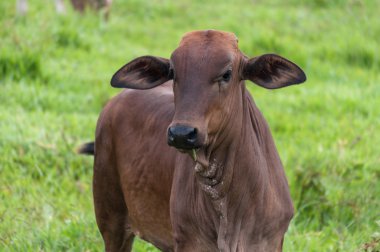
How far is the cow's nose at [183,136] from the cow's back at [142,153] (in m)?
0.85

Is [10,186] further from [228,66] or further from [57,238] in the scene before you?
[228,66]

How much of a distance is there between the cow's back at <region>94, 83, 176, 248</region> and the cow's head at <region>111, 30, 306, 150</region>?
52cm

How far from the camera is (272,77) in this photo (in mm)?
3982

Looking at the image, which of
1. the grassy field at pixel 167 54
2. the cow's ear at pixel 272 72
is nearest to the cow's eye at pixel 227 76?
the cow's ear at pixel 272 72

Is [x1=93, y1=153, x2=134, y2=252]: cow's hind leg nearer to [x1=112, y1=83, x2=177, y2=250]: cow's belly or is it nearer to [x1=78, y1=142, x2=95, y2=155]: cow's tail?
[x1=112, y1=83, x2=177, y2=250]: cow's belly

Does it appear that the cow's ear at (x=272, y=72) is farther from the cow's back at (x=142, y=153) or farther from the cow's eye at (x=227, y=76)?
the cow's back at (x=142, y=153)

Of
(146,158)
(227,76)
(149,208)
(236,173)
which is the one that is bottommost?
(149,208)

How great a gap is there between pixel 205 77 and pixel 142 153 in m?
1.05

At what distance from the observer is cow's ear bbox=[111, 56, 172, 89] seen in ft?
13.3

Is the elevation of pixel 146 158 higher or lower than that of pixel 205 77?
lower

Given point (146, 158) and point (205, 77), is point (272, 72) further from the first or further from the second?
point (146, 158)

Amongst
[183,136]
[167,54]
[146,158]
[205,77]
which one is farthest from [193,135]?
[167,54]

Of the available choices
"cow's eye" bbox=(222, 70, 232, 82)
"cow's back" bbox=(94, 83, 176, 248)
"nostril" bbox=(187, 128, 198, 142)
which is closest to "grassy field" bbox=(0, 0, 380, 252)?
"cow's back" bbox=(94, 83, 176, 248)

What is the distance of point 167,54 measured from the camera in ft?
34.2
